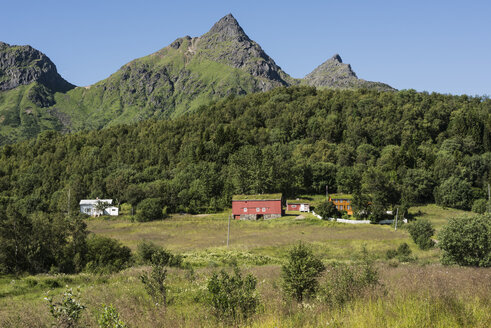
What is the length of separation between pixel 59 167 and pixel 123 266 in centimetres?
11097

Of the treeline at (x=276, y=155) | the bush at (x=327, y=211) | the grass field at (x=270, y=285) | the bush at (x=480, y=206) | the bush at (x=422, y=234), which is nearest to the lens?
the grass field at (x=270, y=285)

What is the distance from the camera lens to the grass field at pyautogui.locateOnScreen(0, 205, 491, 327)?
7383 millimetres

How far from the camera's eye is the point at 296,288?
44.9 ft

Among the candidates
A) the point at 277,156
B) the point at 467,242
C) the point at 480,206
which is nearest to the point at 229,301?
the point at 467,242

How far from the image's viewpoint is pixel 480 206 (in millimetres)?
72250

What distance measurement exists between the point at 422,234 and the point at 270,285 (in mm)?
37225

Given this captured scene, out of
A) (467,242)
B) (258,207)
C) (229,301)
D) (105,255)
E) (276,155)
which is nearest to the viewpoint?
(229,301)

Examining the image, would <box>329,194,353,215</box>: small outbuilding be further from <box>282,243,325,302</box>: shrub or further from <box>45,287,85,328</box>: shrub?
<box>45,287,85,328</box>: shrub

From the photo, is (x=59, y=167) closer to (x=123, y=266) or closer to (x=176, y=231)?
(x=176, y=231)

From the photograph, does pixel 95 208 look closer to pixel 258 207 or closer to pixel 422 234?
pixel 258 207

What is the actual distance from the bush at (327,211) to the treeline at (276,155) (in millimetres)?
6335

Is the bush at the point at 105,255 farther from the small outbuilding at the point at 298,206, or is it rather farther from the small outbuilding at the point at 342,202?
the small outbuilding at the point at 298,206

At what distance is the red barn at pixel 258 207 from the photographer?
7562 cm

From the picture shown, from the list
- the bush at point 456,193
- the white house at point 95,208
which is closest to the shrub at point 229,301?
the bush at point 456,193
